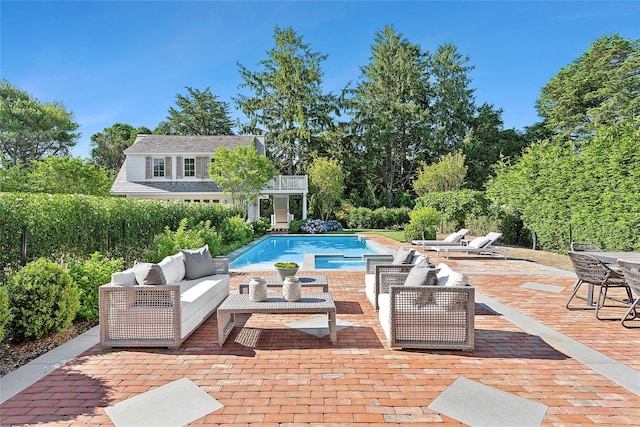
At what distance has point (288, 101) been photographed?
34.6m

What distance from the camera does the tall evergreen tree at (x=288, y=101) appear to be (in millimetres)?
34219

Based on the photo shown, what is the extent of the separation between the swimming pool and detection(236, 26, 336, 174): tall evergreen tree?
14484 millimetres

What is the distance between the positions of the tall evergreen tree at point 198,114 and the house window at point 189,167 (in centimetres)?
1724

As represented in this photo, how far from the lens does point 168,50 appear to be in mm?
12055

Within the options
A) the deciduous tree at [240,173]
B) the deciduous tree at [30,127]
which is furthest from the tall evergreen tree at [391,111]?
the deciduous tree at [30,127]

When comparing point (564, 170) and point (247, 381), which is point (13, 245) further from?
point (564, 170)

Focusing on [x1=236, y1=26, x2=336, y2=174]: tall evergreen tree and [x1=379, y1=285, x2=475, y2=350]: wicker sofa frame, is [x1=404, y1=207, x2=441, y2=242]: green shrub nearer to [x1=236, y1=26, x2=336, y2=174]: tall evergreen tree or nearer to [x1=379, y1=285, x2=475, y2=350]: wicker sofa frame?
[x1=379, y1=285, x2=475, y2=350]: wicker sofa frame

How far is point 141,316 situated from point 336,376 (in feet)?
7.71

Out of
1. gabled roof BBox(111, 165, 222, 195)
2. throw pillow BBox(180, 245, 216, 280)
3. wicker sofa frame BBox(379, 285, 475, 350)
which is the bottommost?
wicker sofa frame BBox(379, 285, 475, 350)

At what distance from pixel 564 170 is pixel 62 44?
1489cm

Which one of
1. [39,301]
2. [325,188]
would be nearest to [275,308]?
[39,301]

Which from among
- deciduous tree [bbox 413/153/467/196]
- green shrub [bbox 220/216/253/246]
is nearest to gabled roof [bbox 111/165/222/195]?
green shrub [bbox 220/216/253/246]

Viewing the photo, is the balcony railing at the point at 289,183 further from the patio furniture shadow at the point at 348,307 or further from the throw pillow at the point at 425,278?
the throw pillow at the point at 425,278

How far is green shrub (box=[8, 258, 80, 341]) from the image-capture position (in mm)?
4297
